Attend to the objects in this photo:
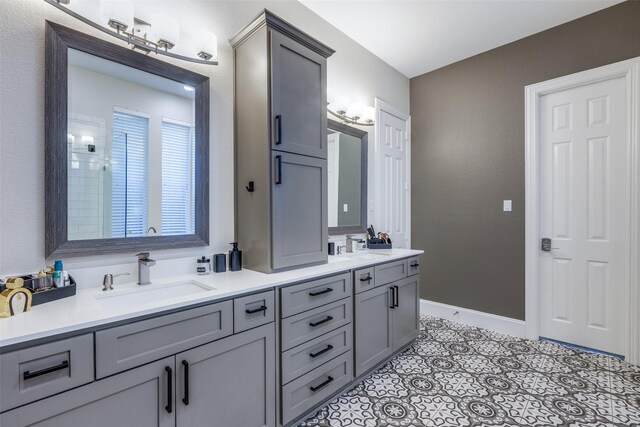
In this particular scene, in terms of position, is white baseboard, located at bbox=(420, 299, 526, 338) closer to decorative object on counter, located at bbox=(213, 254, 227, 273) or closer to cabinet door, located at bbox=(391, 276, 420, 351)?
cabinet door, located at bbox=(391, 276, 420, 351)

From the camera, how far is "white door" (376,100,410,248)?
11.3ft

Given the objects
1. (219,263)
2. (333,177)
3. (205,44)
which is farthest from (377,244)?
(205,44)

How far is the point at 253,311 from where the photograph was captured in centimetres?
153

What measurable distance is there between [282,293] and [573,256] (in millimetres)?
2864

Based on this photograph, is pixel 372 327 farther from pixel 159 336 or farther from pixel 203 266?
pixel 159 336

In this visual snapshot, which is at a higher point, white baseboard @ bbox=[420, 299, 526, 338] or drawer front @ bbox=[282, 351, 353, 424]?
drawer front @ bbox=[282, 351, 353, 424]

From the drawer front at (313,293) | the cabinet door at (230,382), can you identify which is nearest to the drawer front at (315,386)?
the cabinet door at (230,382)

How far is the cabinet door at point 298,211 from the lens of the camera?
6.16ft

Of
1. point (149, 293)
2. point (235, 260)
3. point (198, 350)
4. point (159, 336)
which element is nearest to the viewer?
point (159, 336)

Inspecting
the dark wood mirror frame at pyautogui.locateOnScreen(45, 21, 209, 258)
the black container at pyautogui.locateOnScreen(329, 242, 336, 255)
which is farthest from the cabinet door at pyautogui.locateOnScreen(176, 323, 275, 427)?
the black container at pyautogui.locateOnScreen(329, 242, 336, 255)

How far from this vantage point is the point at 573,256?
289 centimetres

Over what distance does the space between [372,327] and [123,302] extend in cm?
163

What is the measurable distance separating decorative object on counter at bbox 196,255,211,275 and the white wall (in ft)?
0.21

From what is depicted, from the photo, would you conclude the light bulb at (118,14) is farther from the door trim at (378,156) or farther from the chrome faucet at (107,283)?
the door trim at (378,156)
